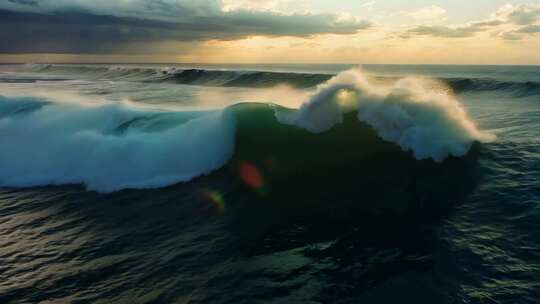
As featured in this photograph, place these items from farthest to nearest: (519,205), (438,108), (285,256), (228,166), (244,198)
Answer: (228,166)
(438,108)
(244,198)
(519,205)
(285,256)

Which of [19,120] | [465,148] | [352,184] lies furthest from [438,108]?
[19,120]

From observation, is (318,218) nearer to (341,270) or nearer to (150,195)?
(341,270)

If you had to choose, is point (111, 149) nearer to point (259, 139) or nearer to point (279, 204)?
point (259, 139)

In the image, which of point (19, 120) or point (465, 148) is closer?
point (465, 148)

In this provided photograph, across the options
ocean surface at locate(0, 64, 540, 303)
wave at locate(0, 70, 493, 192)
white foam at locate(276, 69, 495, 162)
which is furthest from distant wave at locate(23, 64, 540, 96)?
wave at locate(0, 70, 493, 192)

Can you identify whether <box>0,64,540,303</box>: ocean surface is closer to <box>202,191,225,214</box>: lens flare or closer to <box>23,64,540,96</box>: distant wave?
<box>202,191,225,214</box>: lens flare

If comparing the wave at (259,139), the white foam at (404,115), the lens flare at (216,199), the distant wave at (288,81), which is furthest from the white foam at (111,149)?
the distant wave at (288,81)

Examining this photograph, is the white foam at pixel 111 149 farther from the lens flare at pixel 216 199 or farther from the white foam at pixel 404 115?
the white foam at pixel 404 115
